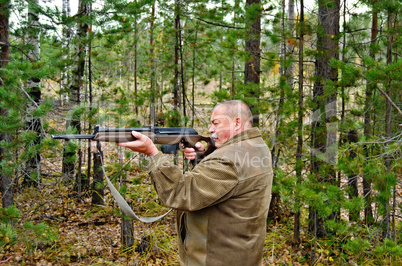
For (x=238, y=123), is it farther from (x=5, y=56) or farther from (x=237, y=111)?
(x=5, y=56)

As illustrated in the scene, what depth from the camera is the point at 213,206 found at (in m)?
2.20

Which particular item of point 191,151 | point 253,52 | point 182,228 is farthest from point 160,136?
point 253,52

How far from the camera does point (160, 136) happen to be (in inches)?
109

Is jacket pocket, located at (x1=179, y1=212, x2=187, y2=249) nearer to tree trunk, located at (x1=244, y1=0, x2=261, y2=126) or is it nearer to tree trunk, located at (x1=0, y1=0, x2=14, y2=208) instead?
tree trunk, located at (x1=244, y1=0, x2=261, y2=126)

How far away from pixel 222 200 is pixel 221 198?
23 mm

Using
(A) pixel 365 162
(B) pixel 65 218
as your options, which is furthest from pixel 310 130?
(B) pixel 65 218

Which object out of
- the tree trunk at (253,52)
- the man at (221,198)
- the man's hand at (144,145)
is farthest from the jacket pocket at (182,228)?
the tree trunk at (253,52)

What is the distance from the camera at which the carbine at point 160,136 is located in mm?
2479

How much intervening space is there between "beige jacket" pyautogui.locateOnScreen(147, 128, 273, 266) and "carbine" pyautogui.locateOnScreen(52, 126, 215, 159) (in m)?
0.48

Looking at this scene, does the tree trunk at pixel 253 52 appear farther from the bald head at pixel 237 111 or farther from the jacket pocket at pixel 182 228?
the jacket pocket at pixel 182 228

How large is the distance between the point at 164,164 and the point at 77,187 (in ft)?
23.3

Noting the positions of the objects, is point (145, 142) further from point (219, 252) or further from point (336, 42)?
point (336, 42)

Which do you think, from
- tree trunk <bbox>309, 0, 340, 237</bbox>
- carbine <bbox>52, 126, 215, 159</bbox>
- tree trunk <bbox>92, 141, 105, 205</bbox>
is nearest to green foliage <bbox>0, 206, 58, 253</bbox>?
carbine <bbox>52, 126, 215, 159</bbox>

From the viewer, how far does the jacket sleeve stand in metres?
2.02
